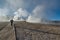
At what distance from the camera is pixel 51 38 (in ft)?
14.8

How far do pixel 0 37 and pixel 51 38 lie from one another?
8.63 ft

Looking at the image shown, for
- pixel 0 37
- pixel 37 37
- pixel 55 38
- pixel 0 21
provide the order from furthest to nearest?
pixel 0 21 < pixel 0 37 < pixel 37 37 < pixel 55 38

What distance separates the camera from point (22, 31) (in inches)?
207

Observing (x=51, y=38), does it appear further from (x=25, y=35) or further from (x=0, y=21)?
(x=0, y=21)

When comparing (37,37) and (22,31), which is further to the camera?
(22,31)

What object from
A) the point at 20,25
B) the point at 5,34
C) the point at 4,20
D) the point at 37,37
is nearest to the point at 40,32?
the point at 37,37

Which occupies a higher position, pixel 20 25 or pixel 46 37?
pixel 20 25

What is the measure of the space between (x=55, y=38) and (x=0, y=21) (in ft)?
18.0

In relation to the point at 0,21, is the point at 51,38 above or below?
below

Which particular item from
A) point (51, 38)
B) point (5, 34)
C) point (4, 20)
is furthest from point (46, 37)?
point (4, 20)

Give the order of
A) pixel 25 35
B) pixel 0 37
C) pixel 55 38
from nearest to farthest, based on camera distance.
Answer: pixel 55 38, pixel 25 35, pixel 0 37

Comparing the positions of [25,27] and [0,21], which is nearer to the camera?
[25,27]

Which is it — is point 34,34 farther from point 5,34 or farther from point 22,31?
point 5,34

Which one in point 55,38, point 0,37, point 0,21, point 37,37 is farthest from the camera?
point 0,21
